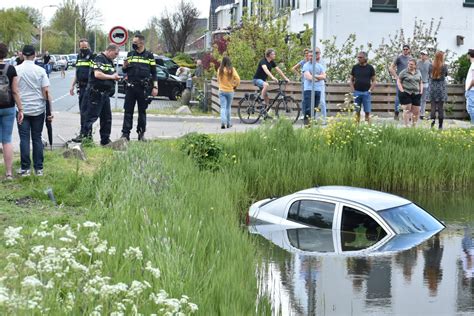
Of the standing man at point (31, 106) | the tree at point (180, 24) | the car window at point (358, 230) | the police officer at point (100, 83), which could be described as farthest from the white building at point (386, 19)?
the tree at point (180, 24)

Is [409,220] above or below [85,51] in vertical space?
below

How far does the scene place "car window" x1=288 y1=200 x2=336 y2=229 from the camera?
1430cm

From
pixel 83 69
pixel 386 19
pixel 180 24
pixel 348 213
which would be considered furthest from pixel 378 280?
pixel 180 24

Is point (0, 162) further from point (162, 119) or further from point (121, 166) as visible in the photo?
point (162, 119)

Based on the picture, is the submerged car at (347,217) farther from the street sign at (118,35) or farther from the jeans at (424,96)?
the street sign at (118,35)

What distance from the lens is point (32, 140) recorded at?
13508mm

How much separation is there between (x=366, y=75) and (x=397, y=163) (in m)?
4.10

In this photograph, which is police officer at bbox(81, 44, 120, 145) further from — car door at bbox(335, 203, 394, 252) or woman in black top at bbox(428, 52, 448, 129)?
woman in black top at bbox(428, 52, 448, 129)

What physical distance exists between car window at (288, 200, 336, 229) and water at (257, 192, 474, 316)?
1.04m

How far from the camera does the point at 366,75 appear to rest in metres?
21.9

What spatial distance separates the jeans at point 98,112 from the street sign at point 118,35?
1057 centimetres

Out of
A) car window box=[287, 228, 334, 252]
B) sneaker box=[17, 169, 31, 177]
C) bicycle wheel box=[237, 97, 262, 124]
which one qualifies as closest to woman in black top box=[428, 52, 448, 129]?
bicycle wheel box=[237, 97, 262, 124]

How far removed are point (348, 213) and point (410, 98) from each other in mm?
8290

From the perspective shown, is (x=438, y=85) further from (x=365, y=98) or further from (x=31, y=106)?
(x=31, y=106)
